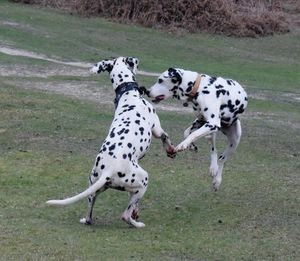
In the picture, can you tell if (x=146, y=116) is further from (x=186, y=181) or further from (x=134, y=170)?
(x=186, y=181)

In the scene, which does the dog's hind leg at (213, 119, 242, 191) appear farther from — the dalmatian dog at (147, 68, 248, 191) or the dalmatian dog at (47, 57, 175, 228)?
the dalmatian dog at (47, 57, 175, 228)

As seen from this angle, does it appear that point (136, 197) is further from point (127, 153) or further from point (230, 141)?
point (230, 141)

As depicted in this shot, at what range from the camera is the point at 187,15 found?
1305 inches

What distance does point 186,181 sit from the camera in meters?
11.7

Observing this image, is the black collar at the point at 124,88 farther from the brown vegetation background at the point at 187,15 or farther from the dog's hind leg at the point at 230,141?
the brown vegetation background at the point at 187,15

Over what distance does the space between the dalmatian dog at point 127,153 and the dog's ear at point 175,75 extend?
16.8 inches

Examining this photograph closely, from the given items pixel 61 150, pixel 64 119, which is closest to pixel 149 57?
pixel 64 119

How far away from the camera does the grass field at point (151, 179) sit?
8594 millimetres

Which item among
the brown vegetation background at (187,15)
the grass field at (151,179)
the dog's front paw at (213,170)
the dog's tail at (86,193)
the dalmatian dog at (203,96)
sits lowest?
the brown vegetation background at (187,15)

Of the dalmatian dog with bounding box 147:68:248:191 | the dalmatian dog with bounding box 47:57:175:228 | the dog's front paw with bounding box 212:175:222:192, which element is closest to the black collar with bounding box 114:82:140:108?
the dalmatian dog with bounding box 47:57:175:228

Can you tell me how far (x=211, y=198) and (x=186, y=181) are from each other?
0.92 meters

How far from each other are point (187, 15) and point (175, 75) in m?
23.2

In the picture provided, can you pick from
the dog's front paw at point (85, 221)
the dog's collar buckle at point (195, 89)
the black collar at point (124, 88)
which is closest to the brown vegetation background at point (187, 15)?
the dog's collar buckle at point (195, 89)

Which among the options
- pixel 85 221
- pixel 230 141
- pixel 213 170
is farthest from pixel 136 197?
pixel 230 141
